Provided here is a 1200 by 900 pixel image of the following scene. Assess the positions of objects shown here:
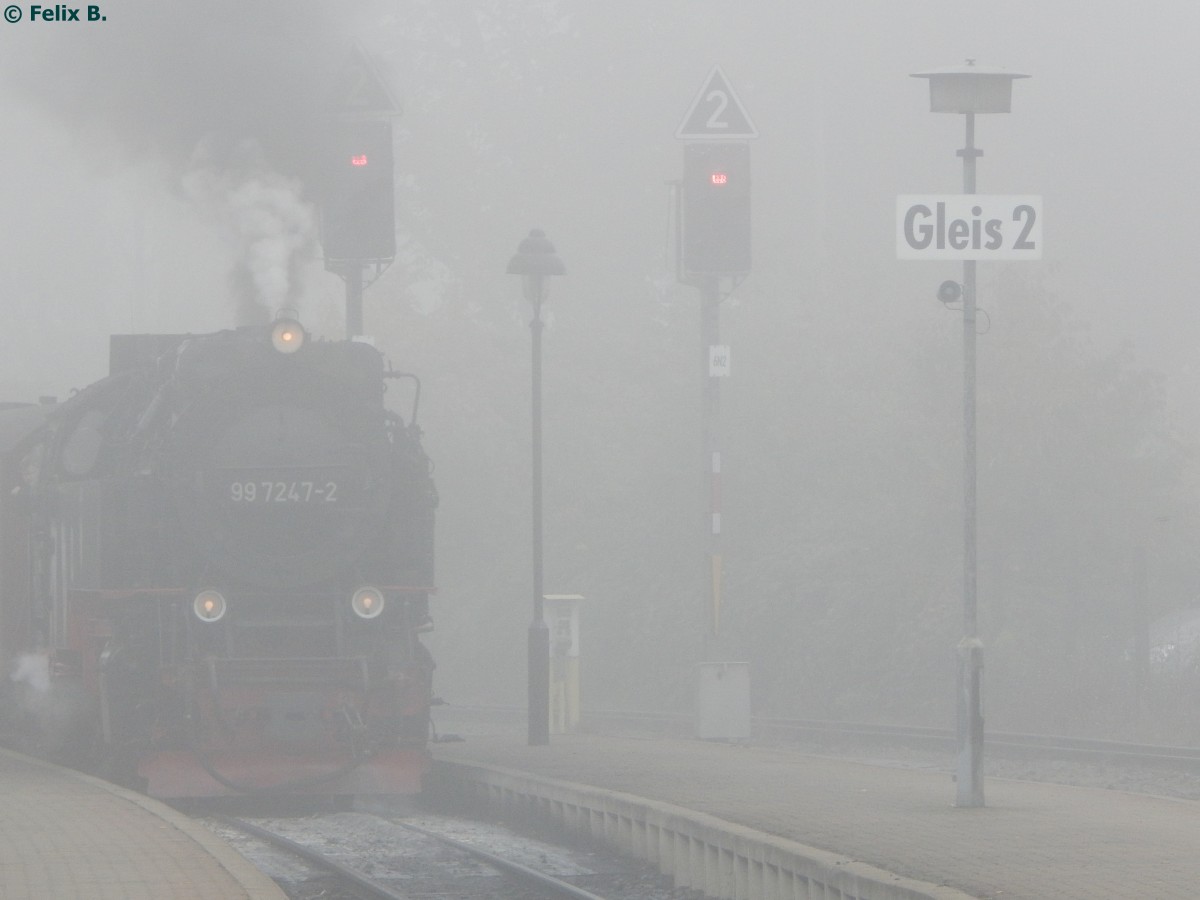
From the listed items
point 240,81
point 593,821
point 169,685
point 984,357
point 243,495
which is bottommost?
point 593,821

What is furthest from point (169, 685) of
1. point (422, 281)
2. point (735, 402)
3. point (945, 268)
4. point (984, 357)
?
point (422, 281)

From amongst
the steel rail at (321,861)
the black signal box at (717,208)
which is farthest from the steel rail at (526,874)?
the black signal box at (717,208)

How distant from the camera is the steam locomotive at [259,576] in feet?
44.5

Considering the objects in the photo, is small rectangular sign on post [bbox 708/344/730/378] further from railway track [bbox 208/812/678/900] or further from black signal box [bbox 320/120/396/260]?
railway track [bbox 208/812/678/900]

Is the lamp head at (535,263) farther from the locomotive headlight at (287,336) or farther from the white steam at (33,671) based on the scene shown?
the white steam at (33,671)

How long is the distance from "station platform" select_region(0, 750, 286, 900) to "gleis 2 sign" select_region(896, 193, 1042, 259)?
5522mm

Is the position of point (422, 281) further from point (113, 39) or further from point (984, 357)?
point (113, 39)

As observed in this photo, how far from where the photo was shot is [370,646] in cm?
1414

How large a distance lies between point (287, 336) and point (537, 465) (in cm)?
451

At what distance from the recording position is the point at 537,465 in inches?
710

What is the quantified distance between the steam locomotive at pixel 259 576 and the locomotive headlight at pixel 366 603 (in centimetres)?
1

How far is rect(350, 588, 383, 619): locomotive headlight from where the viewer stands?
14000 mm

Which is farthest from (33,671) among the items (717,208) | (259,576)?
(717,208)

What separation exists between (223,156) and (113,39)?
1.52 meters
